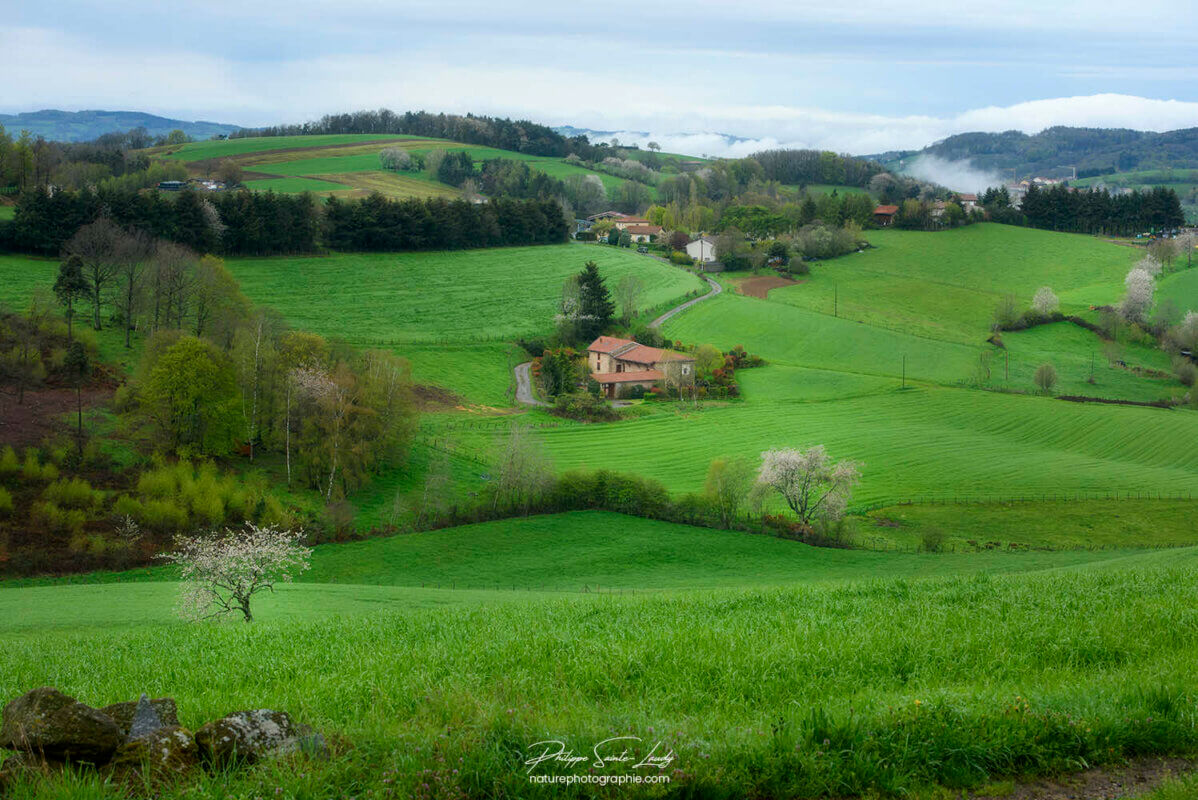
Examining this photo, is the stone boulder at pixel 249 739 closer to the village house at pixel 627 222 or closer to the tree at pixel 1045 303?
the tree at pixel 1045 303

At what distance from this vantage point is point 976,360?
9156 centimetres

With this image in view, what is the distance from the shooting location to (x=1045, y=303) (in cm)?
10744

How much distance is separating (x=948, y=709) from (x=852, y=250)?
14044 cm

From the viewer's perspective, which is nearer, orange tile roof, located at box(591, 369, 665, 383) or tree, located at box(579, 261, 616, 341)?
orange tile roof, located at box(591, 369, 665, 383)

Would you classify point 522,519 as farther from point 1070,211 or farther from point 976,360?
point 1070,211

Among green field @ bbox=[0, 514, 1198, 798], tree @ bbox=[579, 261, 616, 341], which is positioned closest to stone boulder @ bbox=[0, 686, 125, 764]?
green field @ bbox=[0, 514, 1198, 798]

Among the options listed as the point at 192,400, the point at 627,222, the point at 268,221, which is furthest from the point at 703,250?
the point at 192,400

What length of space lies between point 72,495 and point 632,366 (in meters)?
52.1

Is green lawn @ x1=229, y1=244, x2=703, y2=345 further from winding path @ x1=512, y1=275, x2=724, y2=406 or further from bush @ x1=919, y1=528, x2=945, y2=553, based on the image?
bush @ x1=919, y1=528, x2=945, y2=553

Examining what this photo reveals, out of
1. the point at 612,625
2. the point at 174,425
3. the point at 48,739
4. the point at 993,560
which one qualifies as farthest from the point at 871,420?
the point at 48,739

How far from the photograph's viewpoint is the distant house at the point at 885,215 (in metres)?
164

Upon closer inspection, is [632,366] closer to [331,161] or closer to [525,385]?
[525,385]

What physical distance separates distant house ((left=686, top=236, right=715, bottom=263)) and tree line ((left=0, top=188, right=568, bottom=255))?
88.3ft

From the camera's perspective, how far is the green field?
7277 millimetres
